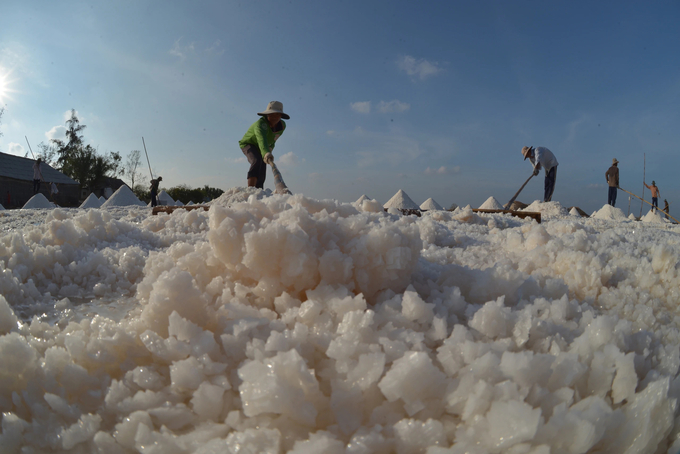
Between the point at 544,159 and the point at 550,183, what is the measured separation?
59 centimetres

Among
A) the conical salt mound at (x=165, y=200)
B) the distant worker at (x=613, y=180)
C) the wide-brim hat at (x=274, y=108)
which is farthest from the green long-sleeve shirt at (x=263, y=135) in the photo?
the conical salt mound at (x=165, y=200)

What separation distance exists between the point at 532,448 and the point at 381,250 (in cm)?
48

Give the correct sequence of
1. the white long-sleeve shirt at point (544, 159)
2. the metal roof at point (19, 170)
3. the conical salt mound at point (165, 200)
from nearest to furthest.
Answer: the white long-sleeve shirt at point (544, 159) → the metal roof at point (19, 170) → the conical salt mound at point (165, 200)

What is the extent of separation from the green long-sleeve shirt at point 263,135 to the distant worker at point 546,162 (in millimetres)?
5620

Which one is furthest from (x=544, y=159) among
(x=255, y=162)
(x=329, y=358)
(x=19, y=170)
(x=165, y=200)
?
(x=19, y=170)

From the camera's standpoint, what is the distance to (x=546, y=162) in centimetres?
772

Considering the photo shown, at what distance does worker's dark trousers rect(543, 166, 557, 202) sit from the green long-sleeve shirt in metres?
6.13

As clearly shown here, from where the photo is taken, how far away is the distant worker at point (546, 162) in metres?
7.64

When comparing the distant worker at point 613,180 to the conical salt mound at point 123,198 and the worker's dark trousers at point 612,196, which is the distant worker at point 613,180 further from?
the conical salt mound at point 123,198

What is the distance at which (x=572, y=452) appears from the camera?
20.7 inches

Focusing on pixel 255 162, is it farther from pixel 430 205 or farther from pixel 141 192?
pixel 141 192

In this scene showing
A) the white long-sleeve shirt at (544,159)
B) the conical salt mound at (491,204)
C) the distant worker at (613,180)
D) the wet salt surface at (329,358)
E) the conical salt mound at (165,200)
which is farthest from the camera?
the conical salt mound at (165,200)

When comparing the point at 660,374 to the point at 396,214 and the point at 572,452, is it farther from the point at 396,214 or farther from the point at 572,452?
the point at 396,214

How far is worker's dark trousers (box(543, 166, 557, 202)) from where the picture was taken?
782cm
